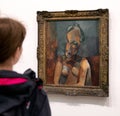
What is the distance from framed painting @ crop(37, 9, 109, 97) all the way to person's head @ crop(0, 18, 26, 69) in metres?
0.92

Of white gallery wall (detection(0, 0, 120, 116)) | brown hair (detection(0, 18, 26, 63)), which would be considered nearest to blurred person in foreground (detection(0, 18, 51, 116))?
brown hair (detection(0, 18, 26, 63))

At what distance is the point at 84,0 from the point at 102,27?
219 mm

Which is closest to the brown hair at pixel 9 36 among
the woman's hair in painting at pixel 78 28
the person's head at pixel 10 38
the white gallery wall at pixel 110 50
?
the person's head at pixel 10 38

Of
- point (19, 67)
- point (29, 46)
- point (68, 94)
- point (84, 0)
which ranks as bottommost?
point (68, 94)

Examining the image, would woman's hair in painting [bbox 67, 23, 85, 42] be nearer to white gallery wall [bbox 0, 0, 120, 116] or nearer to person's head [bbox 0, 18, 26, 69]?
white gallery wall [bbox 0, 0, 120, 116]

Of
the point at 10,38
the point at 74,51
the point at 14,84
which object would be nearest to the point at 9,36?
the point at 10,38

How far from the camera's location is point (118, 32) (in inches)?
69.3

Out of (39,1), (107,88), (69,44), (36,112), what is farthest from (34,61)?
(36,112)

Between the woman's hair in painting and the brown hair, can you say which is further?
the woman's hair in painting

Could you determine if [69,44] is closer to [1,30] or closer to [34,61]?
[34,61]

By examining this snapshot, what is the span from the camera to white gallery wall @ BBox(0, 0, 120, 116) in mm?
1771

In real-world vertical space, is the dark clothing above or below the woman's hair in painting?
below

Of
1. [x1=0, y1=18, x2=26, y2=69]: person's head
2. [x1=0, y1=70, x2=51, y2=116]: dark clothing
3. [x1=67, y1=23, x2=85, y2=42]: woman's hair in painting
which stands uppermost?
[x1=67, y1=23, x2=85, y2=42]: woman's hair in painting

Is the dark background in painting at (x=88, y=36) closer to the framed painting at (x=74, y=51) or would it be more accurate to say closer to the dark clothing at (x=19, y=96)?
the framed painting at (x=74, y=51)
